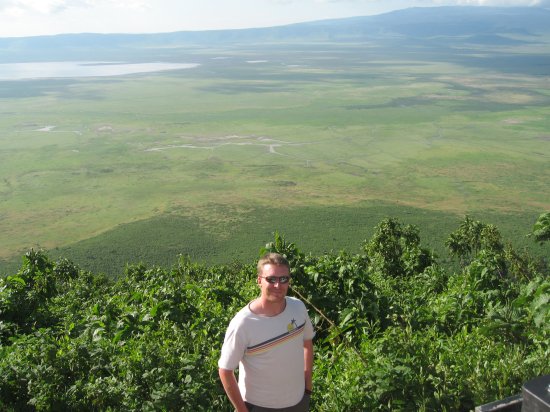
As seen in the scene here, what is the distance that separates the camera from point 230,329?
3.86 m

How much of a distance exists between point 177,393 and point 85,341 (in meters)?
2.15

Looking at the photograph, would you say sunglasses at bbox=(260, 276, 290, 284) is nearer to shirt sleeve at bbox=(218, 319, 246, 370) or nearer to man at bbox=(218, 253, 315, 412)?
man at bbox=(218, 253, 315, 412)

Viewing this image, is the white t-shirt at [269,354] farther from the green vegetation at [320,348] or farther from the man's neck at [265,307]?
the green vegetation at [320,348]

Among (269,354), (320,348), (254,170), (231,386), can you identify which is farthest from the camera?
(254,170)

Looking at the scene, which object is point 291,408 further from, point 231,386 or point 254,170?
point 254,170

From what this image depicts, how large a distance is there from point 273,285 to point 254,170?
75.4 m

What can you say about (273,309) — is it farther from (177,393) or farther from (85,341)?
(85,341)

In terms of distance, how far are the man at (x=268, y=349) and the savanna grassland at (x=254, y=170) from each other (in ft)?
135

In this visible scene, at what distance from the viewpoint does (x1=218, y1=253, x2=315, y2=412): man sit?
3838 mm

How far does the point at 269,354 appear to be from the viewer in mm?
3928

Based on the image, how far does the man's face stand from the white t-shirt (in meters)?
0.14

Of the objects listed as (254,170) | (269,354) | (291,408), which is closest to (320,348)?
(291,408)

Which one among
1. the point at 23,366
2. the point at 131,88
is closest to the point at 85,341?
the point at 23,366

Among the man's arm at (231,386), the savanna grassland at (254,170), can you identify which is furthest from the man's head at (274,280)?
the savanna grassland at (254,170)
